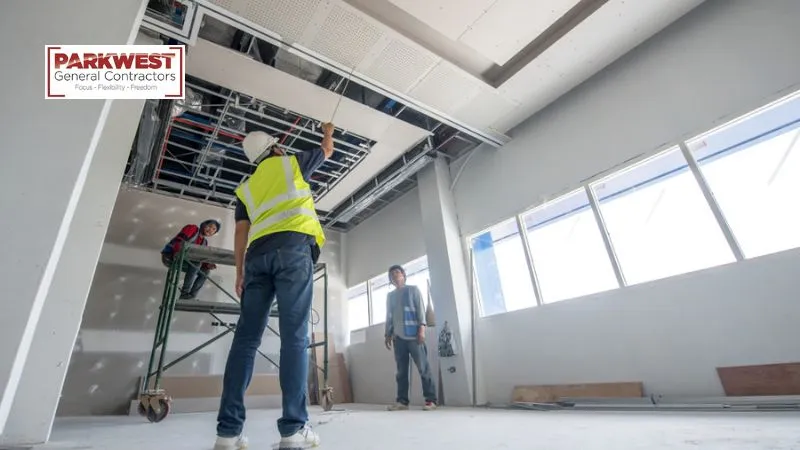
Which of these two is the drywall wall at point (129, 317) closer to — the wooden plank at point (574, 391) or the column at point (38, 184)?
the column at point (38, 184)

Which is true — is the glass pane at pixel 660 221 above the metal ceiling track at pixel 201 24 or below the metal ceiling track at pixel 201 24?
below

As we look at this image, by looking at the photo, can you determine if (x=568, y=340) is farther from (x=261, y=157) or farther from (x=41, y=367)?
(x=41, y=367)

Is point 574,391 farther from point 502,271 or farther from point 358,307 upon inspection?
point 358,307

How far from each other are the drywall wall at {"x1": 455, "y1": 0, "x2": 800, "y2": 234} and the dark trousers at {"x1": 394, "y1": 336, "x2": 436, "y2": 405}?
5.08ft

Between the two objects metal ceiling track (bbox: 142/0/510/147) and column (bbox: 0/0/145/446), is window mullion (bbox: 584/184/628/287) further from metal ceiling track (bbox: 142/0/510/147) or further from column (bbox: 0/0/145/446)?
column (bbox: 0/0/145/446)

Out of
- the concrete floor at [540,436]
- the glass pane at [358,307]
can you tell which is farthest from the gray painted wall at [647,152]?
the glass pane at [358,307]

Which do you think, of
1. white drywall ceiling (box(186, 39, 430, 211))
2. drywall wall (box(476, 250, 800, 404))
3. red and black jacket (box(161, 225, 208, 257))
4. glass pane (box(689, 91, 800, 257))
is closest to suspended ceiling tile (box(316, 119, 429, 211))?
white drywall ceiling (box(186, 39, 430, 211))

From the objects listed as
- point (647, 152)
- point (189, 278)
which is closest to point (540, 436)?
point (647, 152)

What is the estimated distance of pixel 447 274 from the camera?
170 inches

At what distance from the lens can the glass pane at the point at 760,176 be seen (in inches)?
96.0

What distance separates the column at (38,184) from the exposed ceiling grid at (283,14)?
1.14 meters

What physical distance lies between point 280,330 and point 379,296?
4.56m

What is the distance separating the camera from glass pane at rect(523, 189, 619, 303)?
332 cm

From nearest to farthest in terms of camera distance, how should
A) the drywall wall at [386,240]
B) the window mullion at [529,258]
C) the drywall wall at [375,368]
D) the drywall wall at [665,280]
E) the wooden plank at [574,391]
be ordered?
the drywall wall at [665,280]
the wooden plank at [574,391]
the window mullion at [529,258]
the drywall wall at [375,368]
the drywall wall at [386,240]
